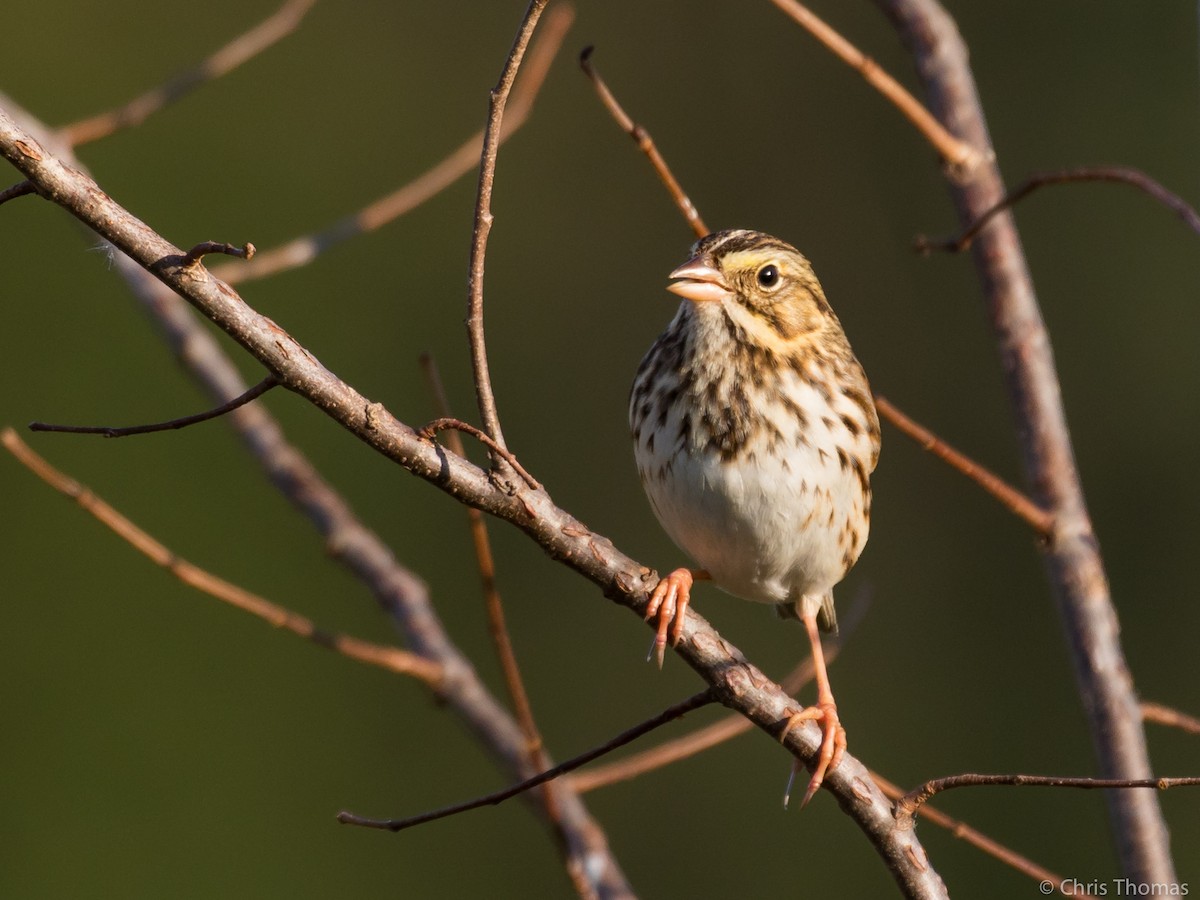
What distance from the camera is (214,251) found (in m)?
1.77

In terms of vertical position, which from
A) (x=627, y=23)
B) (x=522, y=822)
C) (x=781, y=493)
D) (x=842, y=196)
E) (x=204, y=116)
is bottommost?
(x=781, y=493)

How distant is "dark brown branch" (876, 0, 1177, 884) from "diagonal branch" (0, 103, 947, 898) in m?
0.76

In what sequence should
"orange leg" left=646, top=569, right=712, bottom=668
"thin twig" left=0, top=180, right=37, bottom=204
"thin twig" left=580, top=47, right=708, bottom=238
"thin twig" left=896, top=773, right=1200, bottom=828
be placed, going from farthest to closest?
1. "thin twig" left=580, top=47, right=708, bottom=238
2. "orange leg" left=646, top=569, right=712, bottom=668
3. "thin twig" left=896, top=773, right=1200, bottom=828
4. "thin twig" left=0, top=180, right=37, bottom=204

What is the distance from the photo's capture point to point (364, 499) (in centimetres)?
703

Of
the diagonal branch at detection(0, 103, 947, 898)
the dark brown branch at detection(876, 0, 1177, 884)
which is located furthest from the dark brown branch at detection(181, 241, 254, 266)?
the dark brown branch at detection(876, 0, 1177, 884)

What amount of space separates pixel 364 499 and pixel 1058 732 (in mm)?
3221

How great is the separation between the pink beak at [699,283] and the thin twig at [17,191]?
55.5 inches

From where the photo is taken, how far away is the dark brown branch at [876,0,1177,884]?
9.35 ft

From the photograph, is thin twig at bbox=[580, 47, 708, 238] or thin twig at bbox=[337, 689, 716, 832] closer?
thin twig at bbox=[337, 689, 716, 832]

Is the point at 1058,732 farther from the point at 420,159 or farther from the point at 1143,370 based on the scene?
the point at 420,159

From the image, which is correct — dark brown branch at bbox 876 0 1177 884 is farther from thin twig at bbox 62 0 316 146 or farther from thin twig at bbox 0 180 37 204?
thin twig at bbox 0 180 37 204

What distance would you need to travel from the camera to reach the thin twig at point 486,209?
192cm

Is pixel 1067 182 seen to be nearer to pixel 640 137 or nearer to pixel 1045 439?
A: pixel 1045 439

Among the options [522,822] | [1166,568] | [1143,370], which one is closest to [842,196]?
[1143,370]
